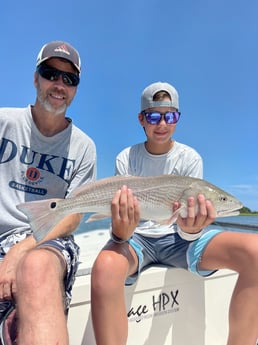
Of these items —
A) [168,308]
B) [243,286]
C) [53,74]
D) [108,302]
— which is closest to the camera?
[108,302]

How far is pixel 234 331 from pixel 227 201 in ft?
2.87

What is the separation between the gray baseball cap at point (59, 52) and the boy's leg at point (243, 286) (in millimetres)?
1873

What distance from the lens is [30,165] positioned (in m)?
2.54

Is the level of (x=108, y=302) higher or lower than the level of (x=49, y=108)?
lower

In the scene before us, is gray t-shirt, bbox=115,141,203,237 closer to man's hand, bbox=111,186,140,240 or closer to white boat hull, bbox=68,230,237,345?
man's hand, bbox=111,186,140,240

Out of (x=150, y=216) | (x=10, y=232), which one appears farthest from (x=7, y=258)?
(x=150, y=216)

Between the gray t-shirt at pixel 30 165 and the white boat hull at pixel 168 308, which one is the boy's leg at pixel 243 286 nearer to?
the white boat hull at pixel 168 308

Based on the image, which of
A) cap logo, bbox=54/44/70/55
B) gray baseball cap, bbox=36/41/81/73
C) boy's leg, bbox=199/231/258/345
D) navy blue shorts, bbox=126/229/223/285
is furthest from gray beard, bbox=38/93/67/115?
boy's leg, bbox=199/231/258/345

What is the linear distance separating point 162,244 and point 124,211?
2.14 feet

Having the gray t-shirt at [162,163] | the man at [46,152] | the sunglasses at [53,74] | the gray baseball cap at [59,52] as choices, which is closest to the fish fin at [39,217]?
the man at [46,152]

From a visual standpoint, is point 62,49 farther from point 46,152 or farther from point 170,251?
point 170,251

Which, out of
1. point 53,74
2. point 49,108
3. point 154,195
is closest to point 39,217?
point 154,195

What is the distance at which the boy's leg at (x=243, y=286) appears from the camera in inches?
80.6

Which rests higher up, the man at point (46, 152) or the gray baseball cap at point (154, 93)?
the gray baseball cap at point (154, 93)
